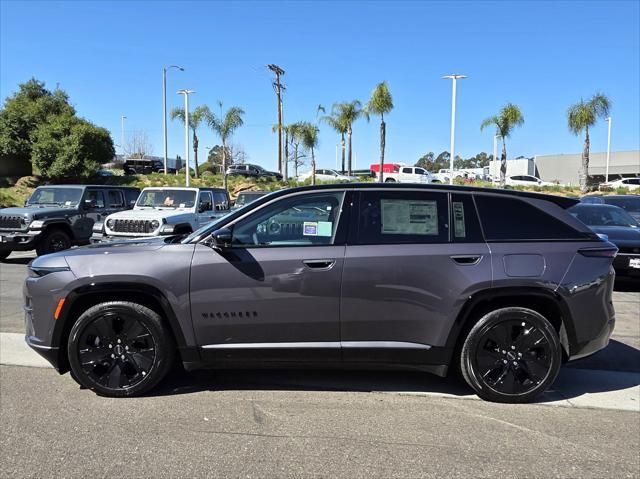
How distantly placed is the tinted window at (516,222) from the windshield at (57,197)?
11.5 metres

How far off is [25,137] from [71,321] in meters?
40.8

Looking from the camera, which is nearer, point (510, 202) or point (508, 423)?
point (508, 423)

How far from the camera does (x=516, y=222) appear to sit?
13.5ft

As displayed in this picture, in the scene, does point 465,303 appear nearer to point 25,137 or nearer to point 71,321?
point 71,321

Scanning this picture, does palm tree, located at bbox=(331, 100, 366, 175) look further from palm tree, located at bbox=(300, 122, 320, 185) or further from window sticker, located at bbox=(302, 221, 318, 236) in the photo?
window sticker, located at bbox=(302, 221, 318, 236)

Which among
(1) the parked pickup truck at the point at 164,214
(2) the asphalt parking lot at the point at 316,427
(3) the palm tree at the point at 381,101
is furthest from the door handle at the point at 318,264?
(3) the palm tree at the point at 381,101

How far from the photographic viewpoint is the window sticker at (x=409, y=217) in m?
4.02

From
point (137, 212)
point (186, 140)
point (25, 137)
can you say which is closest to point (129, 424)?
point (137, 212)

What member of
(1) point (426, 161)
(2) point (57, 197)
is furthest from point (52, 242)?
(1) point (426, 161)

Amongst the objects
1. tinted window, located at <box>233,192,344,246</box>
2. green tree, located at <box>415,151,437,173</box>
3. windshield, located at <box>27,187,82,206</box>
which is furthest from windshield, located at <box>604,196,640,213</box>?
green tree, located at <box>415,151,437,173</box>

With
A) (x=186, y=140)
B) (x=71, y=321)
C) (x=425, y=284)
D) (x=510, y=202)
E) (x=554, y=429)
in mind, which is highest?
(x=186, y=140)

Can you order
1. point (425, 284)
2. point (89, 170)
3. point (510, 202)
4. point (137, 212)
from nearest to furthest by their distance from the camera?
point (425, 284) < point (510, 202) < point (137, 212) < point (89, 170)

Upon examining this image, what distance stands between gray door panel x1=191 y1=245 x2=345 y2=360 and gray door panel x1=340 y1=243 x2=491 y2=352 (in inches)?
5.0

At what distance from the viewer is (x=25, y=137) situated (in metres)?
38.4
